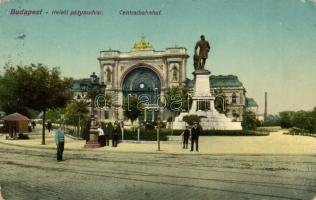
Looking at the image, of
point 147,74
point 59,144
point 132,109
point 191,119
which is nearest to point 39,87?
point 59,144

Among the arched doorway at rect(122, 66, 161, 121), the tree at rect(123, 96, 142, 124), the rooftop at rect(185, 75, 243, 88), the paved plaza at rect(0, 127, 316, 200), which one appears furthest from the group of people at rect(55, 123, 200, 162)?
the rooftop at rect(185, 75, 243, 88)

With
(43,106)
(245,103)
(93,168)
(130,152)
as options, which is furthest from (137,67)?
(93,168)

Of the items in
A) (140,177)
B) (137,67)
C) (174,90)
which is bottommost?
(140,177)

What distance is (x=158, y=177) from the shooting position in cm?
1200

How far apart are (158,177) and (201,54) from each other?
2697 centimetres

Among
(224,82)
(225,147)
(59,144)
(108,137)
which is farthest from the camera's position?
(224,82)

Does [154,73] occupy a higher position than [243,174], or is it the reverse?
[154,73]

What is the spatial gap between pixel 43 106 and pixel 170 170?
50.9 feet

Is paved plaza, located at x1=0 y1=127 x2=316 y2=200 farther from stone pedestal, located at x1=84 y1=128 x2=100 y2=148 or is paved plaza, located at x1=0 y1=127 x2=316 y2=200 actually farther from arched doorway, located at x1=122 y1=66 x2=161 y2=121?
arched doorway, located at x1=122 y1=66 x2=161 y2=121

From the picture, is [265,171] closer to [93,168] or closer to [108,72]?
[93,168]

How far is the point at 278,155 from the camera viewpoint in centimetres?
1811

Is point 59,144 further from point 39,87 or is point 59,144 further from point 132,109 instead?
point 132,109

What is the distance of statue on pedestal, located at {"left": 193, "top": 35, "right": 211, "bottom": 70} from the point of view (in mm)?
37075

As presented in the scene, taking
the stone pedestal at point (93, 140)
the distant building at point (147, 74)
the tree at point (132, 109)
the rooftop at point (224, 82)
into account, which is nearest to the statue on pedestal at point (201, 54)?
the stone pedestal at point (93, 140)
